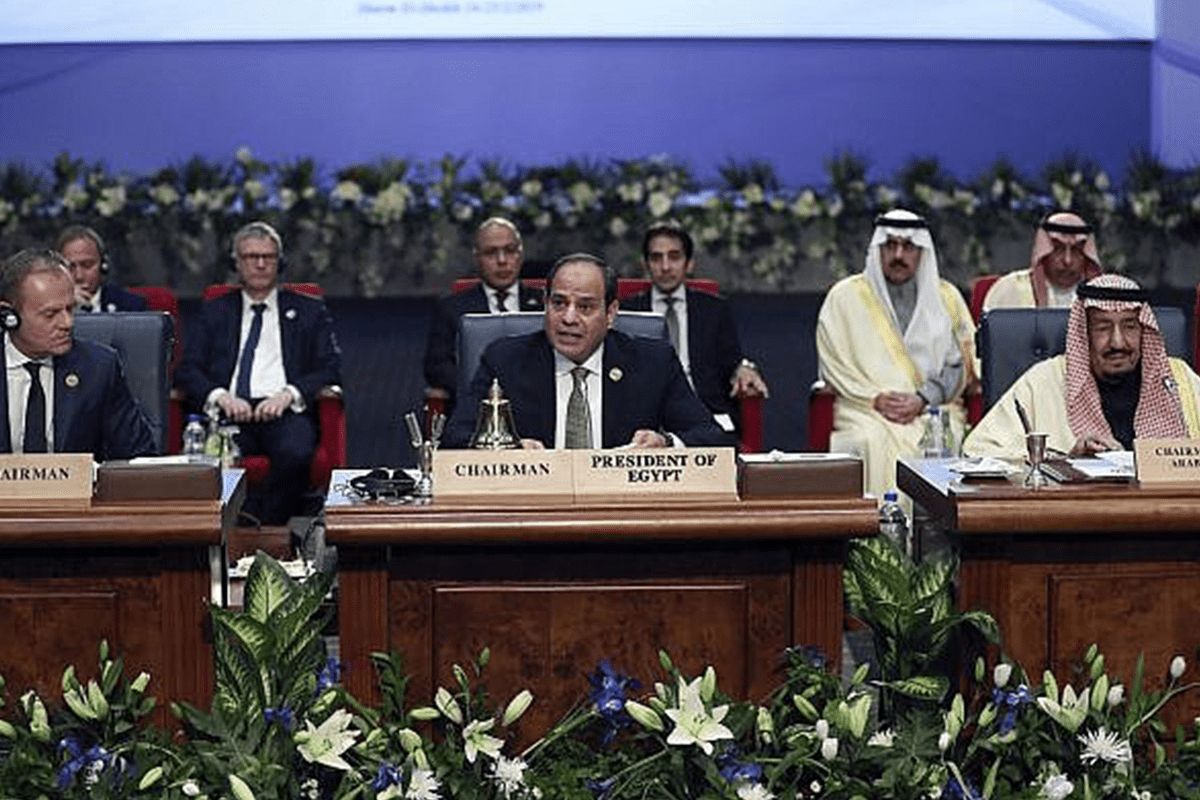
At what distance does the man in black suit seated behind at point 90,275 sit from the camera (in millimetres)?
7316

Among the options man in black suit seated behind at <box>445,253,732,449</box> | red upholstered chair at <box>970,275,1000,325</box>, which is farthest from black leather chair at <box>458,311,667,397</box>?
red upholstered chair at <box>970,275,1000,325</box>

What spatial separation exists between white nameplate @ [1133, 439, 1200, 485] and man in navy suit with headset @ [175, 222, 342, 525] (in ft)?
11.8

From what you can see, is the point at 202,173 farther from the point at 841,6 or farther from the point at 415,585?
the point at 415,585

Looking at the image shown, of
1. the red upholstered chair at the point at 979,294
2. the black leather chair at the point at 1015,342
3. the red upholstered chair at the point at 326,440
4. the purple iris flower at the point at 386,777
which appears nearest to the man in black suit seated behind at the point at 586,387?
the black leather chair at the point at 1015,342

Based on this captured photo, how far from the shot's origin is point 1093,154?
11.2 meters

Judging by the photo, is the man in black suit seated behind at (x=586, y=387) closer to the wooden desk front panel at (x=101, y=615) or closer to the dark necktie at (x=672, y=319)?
the wooden desk front panel at (x=101, y=615)

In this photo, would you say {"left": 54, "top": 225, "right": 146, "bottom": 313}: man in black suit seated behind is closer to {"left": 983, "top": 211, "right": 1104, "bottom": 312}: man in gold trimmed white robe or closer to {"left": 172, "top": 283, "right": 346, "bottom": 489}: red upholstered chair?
{"left": 172, "top": 283, "right": 346, "bottom": 489}: red upholstered chair

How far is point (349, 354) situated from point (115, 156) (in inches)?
78.7

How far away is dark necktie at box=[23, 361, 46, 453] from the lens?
506cm

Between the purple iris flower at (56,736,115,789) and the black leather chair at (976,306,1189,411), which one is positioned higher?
the black leather chair at (976,306,1189,411)

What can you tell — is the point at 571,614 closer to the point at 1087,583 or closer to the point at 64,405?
the point at 1087,583

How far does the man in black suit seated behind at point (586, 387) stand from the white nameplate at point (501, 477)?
114 cm

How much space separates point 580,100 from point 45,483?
7425 mm

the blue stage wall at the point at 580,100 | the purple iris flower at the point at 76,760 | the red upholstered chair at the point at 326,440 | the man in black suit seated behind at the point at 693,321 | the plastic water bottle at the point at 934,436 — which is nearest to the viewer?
the purple iris flower at the point at 76,760
